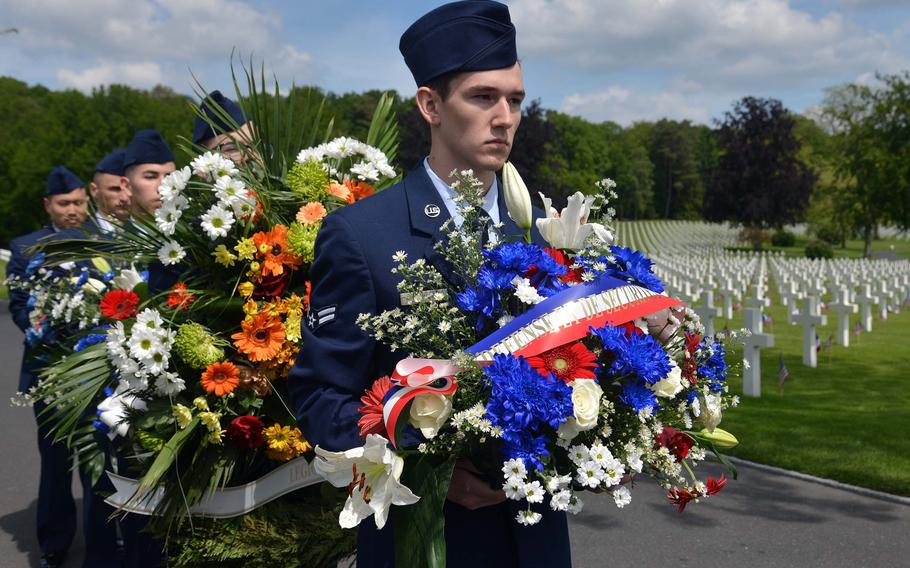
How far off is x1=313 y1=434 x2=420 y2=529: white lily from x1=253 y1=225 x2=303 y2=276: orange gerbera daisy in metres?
1.40

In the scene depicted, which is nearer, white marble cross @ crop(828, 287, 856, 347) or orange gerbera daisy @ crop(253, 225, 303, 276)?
orange gerbera daisy @ crop(253, 225, 303, 276)

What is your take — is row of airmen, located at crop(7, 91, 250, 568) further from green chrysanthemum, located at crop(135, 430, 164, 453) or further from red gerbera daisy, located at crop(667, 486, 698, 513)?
red gerbera daisy, located at crop(667, 486, 698, 513)

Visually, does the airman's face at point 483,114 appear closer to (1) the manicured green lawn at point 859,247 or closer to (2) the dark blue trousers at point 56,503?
(2) the dark blue trousers at point 56,503

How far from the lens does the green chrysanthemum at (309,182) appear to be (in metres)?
3.03

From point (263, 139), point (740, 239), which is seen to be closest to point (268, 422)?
point (263, 139)

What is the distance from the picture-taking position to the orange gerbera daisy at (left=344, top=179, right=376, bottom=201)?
10.2 ft

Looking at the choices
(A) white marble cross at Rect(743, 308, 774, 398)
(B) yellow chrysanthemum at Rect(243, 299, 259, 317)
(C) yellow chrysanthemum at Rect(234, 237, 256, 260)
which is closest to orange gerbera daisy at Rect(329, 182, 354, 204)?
(C) yellow chrysanthemum at Rect(234, 237, 256, 260)

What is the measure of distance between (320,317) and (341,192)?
1226 mm

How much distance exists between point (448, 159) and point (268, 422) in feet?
4.39

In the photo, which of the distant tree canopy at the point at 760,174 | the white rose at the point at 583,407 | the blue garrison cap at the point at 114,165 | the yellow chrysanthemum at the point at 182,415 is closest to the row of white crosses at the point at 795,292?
the blue garrison cap at the point at 114,165

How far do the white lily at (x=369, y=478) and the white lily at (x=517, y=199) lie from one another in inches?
25.5

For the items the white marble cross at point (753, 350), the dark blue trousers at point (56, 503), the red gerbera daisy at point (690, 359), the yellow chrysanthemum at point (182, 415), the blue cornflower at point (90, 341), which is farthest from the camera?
the white marble cross at point (753, 350)

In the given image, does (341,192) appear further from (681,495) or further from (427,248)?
(681,495)

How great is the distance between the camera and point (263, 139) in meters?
3.35
